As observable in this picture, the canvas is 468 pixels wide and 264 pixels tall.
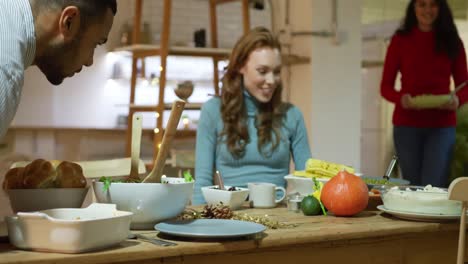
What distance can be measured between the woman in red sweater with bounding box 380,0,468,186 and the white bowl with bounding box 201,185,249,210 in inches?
68.1

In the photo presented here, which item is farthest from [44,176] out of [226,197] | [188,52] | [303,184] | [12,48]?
[188,52]

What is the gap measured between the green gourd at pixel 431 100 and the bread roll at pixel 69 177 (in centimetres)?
220

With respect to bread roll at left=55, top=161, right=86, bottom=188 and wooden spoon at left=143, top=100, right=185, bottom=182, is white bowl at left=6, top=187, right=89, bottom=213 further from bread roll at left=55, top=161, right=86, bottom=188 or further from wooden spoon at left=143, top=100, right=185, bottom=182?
wooden spoon at left=143, top=100, right=185, bottom=182

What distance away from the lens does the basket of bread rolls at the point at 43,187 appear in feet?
4.46

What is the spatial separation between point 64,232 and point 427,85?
269 centimetres

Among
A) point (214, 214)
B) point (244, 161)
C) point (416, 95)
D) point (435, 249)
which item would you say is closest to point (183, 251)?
point (214, 214)

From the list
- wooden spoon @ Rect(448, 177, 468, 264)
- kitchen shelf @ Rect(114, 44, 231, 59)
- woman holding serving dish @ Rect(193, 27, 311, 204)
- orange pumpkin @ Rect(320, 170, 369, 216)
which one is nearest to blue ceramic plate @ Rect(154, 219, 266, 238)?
orange pumpkin @ Rect(320, 170, 369, 216)

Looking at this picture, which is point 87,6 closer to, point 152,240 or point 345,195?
point 152,240

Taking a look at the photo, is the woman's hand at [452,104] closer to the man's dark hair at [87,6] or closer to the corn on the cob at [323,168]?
the corn on the cob at [323,168]

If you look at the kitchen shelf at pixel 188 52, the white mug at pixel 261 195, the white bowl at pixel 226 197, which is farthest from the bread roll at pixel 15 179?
the kitchen shelf at pixel 188 52

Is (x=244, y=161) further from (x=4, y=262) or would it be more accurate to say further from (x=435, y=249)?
(x=4, y=262)

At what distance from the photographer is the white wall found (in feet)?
13.5

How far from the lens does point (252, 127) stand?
104 inches

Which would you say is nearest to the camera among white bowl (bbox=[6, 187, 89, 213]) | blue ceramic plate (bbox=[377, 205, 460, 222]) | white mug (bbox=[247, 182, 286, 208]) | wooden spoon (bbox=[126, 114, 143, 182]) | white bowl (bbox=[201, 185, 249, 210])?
white bowl (bbox=[6, 187, 89, 213])
